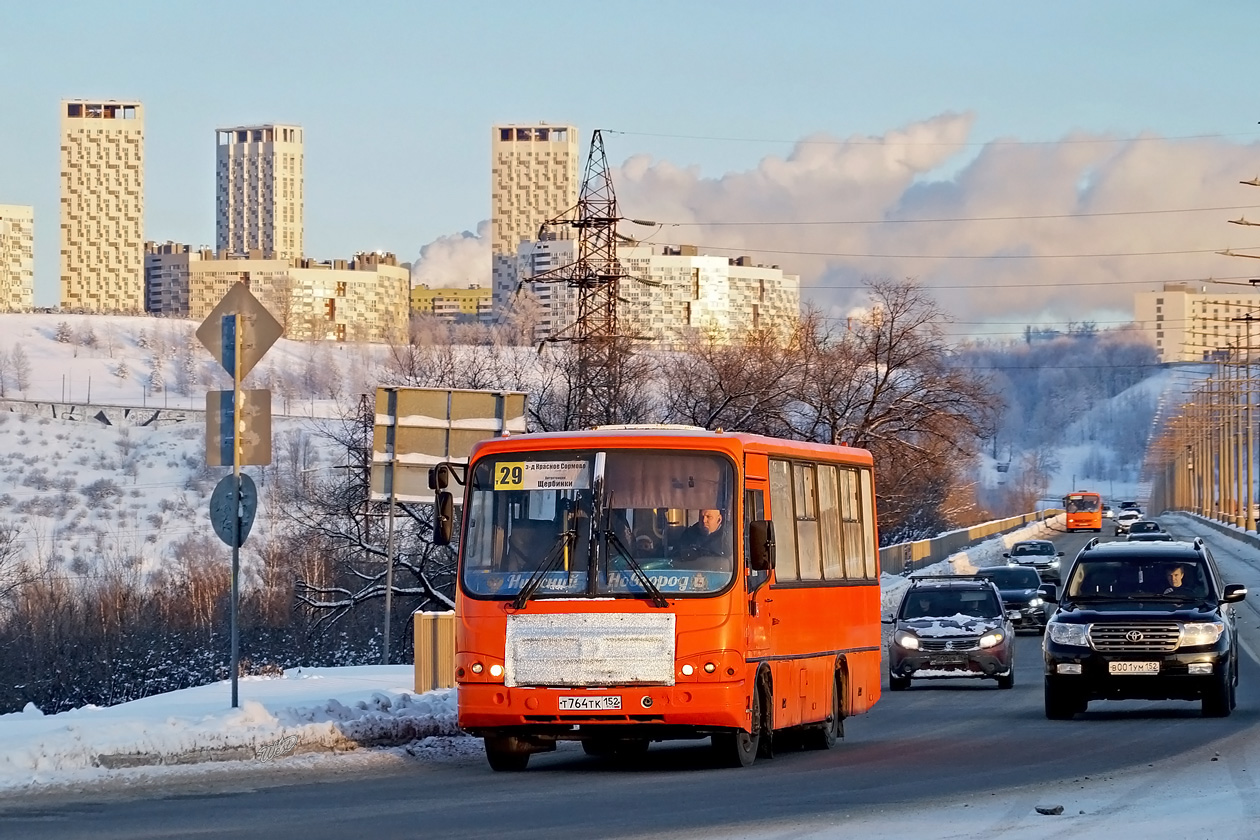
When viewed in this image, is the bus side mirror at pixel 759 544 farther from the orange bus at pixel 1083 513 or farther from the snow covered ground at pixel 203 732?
the orange bus at pixel 1083 513

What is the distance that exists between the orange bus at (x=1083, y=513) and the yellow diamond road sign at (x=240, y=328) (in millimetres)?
99300

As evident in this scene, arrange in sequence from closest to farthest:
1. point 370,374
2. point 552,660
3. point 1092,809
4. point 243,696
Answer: point 1092,809 < point 552,660 < point 243,696 < point 370,374

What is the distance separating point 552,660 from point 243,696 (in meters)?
6.72

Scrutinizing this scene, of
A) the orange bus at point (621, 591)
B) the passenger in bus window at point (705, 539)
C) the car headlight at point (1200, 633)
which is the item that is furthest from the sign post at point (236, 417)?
the car headlight at point (1200, 633)

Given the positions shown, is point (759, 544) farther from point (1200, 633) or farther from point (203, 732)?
Result: point (1200, 633)

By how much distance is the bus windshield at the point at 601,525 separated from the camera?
1545 cm

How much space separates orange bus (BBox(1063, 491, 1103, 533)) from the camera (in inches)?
4451

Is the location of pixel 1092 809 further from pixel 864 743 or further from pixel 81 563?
pixel 81 563

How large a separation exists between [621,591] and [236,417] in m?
4.34

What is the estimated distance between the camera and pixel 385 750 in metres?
16.6

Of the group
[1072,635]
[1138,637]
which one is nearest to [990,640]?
[1072,635]

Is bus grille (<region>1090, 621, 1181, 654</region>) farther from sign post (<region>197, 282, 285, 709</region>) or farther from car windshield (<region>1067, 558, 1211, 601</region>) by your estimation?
sign post (<region>197, 282, 285, 709</region>)

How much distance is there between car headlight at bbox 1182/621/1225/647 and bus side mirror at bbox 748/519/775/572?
7138 mm

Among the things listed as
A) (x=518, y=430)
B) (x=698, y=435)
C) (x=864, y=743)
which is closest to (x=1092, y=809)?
(x=698, y=435)
